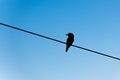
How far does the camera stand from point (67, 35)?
45.3ft

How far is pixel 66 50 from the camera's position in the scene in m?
13.7

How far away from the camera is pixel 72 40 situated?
13477 mm

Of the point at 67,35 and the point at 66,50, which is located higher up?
the point at 67,35

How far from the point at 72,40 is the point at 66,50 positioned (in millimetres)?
754

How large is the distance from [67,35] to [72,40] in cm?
53

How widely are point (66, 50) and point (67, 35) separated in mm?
938
